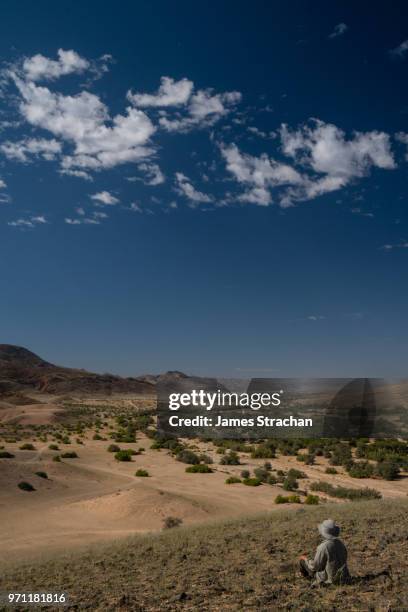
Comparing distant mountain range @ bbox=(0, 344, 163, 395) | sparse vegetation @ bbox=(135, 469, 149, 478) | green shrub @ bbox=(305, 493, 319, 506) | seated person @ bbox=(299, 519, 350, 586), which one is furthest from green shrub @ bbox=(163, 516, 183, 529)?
distant mountain range @ bbox=(0, 344, 163, 395)

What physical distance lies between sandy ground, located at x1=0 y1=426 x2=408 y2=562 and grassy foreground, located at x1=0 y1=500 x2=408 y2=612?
359 cm

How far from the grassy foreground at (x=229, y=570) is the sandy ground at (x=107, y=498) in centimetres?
359

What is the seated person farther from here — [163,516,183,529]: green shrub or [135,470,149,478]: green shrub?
[135,470,149,478]: green shrub

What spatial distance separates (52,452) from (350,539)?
27.3 meters

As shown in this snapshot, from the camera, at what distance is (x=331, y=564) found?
26.9 feet

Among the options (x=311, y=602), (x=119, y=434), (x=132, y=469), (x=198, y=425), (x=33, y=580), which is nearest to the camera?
(x=311, y=602)

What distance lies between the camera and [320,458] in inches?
1503

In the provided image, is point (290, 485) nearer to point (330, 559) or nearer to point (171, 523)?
point (171, 523)

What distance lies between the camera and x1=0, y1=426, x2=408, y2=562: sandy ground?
17.0 meters

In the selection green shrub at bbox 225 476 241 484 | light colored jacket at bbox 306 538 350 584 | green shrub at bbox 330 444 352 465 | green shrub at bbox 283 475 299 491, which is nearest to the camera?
light colored jacket at bbox 306 538 350 584

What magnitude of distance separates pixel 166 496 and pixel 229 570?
11673 millimetres

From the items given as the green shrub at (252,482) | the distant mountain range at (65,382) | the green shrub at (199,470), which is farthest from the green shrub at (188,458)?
the distant mountain range at (65,382)

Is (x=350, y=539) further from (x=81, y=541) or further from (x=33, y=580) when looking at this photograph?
(x=81, y=541)

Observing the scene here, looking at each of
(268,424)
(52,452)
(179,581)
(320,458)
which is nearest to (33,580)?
(179,581)
